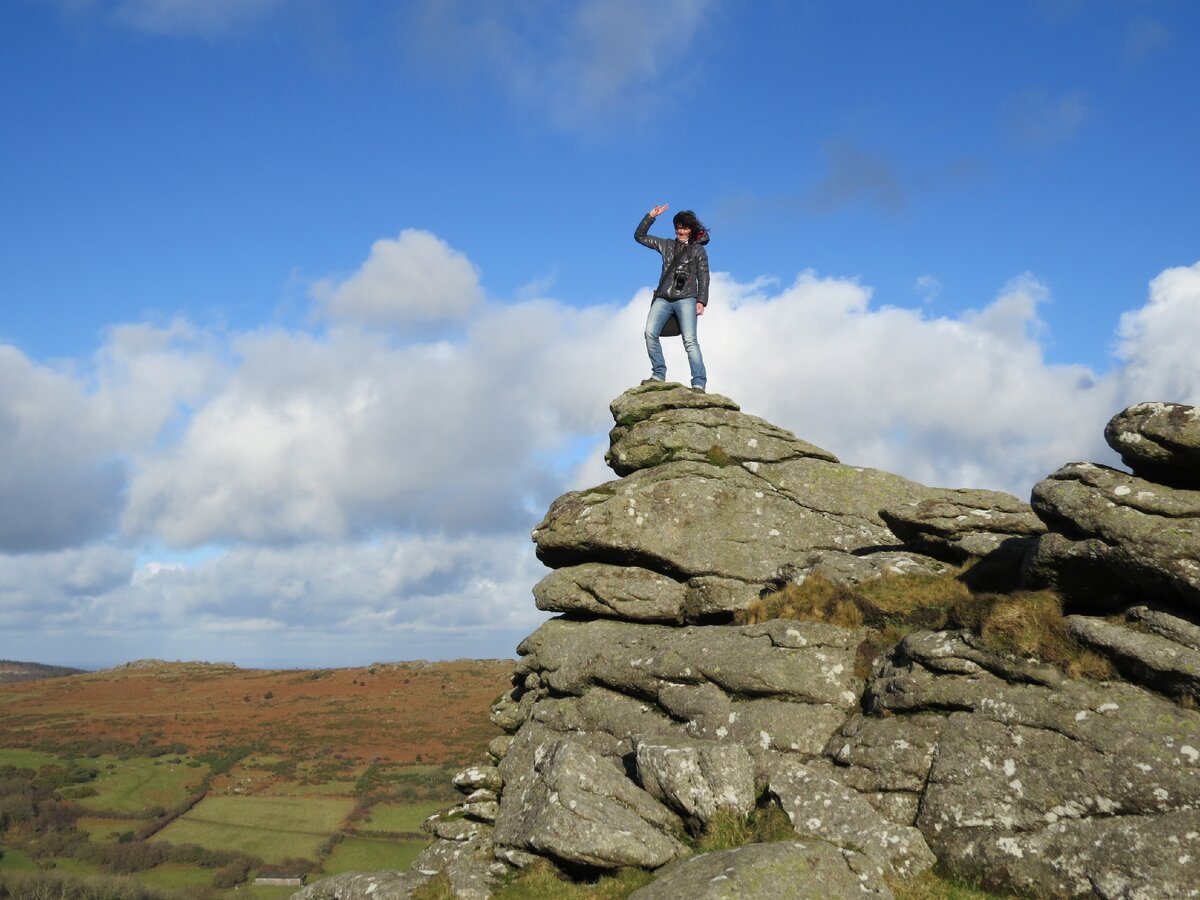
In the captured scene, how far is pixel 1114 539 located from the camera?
46.2ft

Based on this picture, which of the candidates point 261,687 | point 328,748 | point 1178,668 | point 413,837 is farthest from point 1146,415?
point 261,687

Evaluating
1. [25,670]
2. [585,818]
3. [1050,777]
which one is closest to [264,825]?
[585,818]

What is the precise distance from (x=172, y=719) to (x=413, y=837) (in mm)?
42987

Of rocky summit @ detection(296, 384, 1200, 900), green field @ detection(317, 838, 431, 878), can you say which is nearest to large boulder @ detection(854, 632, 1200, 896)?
rocky summit @ detection(296, 384, 1200, 900)

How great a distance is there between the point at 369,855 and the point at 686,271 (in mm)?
55106

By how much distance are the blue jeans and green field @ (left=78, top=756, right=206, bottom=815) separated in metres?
73.9

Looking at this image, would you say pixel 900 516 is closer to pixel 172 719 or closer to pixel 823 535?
pixel 823 535

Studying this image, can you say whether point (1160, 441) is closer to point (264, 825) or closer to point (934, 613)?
point (934, 613)

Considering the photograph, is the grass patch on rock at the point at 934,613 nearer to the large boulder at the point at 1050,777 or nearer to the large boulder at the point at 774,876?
the large boulder at the point at 1050,777

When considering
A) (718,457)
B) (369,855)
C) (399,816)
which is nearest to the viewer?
(718,457)

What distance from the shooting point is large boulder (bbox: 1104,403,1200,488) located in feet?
46.7

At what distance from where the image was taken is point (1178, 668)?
505 inches

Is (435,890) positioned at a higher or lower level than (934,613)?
lower

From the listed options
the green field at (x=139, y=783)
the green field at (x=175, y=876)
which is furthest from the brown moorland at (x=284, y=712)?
the green field at (x=175, y=876)
